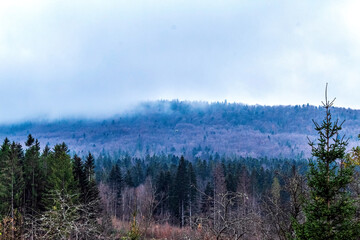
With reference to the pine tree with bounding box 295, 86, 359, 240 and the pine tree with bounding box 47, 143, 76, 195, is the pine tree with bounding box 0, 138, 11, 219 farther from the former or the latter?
the pine tree with bounding box 295, 86, 359, 240

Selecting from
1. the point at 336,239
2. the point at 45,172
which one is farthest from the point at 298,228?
the point at 45,172

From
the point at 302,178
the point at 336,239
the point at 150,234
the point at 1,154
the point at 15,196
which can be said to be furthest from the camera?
the point at 150,234

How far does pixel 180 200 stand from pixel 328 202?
50863 millimetres

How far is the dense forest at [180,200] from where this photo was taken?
985cm

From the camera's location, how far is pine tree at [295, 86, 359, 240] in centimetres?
968

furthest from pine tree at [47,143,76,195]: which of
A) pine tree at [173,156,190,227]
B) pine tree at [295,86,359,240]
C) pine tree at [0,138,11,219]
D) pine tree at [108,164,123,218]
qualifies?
pine tree at [108,164,123,218]

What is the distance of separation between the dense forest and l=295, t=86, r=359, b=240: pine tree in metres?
0.03

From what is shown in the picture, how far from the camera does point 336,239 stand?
31.1 feet

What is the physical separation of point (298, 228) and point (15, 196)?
98.0ft

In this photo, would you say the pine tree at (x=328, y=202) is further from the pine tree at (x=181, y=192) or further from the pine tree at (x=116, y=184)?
the pine tree at (x=116, y=184)

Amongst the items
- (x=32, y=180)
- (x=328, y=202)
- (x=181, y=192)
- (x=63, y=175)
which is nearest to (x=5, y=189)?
(x=63, y=175)

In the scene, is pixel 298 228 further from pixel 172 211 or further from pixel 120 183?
pixel 120 183

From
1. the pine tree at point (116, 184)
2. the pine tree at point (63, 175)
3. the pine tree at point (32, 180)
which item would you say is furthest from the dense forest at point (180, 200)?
the pine tree at point (116, 184)

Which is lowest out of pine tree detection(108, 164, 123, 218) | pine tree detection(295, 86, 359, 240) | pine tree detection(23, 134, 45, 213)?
pine tree detection(108, 164, 123, 218)
